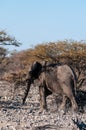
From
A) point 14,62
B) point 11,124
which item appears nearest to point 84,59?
point 11,124

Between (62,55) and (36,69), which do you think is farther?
(62,55)

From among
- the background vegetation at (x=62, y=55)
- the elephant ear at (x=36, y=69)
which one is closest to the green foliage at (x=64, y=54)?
the background vegetation at (x=62, y=55)

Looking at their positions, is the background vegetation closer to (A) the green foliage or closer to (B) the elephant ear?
(A) the green foliage

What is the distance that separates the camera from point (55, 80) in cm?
1764

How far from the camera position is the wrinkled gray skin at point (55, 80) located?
17.1 m

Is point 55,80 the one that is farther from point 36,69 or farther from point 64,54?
point 64,54

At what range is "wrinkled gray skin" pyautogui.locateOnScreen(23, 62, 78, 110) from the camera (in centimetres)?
1712

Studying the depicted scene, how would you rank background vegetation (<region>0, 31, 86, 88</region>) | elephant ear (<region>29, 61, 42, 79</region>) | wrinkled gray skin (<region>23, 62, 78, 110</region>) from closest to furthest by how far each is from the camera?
wrinkled gray skin (<region>23, 62, 78, 110</region>) → elephant ear (<region>29, 61, 42, 79</region>) → background vegetation (<region>0, 31, 86, 88</region>)

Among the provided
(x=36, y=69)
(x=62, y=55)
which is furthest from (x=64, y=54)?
(x=36, y=69)

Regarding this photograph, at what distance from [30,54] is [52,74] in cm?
917

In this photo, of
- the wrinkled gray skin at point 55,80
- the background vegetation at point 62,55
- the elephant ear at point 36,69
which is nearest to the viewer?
the wrinkled gray skin at point 55,80

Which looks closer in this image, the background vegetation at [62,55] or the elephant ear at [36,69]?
the elephant ear at [36,69]

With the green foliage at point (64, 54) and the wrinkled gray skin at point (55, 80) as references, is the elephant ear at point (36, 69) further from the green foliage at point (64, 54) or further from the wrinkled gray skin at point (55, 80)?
the green foliage at point (64, 54)

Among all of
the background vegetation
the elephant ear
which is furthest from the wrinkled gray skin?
the background vegetation
